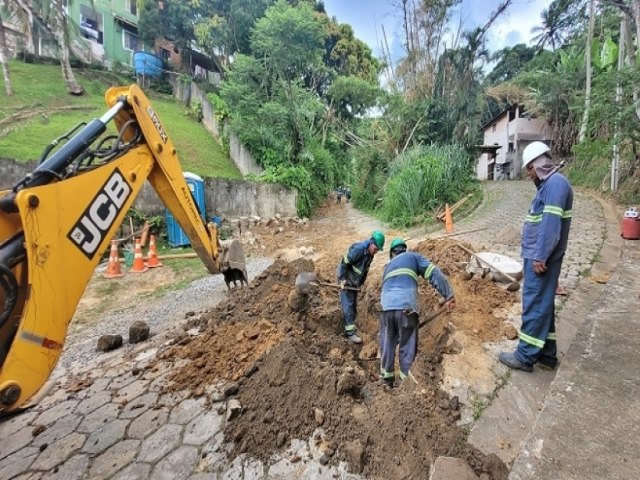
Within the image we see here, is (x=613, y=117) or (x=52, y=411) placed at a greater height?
(x=613, y=117)

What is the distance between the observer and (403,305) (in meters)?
3.30

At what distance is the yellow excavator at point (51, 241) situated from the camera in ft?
5.67

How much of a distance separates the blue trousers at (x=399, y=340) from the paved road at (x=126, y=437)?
1.35 meters

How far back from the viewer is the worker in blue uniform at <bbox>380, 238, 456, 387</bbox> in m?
3.32

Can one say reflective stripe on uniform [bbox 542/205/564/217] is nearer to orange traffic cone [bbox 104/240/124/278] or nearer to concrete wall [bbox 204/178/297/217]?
orange traffic cone [bbox 104/240/124/278]

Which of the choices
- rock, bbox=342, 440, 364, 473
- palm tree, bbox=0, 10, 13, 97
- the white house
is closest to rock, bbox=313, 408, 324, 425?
rock, bbox=342, 440, 364, 473

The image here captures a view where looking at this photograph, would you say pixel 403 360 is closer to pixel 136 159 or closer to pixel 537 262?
pixel 537 262

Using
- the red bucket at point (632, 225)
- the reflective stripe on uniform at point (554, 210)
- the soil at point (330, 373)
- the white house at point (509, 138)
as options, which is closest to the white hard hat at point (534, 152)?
the reflective stripe on uniform at point (554, 210)

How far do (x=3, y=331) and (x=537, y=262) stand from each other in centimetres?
357

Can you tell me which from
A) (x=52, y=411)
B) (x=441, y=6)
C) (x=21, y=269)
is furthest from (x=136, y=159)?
(x=441, y=6)

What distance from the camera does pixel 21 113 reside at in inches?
586

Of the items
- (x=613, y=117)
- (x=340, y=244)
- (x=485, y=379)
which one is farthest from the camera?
(x=340, y=244)

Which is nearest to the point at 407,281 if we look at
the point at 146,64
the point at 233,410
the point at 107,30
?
the point at 233,410

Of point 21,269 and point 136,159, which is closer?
point 21,269
